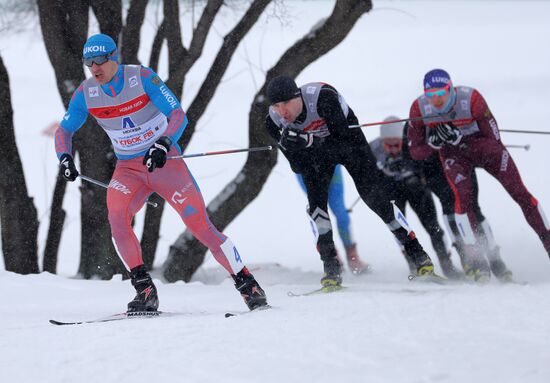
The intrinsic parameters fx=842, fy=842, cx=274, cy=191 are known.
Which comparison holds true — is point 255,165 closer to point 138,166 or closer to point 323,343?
point 138,166

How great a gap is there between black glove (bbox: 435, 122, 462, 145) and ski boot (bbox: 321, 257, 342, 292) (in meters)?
1.37

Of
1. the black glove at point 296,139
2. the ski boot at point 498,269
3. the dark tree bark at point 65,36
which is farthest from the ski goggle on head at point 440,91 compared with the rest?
the dark tree bark at point 65,36

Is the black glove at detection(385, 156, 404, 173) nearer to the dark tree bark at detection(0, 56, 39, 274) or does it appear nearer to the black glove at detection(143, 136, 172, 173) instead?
the black glove at detection(143, 136, 172, 173)

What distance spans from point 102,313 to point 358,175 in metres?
2.22

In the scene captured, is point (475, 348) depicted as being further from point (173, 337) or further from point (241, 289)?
point (241, 289)

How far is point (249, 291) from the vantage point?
579cm

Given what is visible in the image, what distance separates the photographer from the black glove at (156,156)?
5414 mm

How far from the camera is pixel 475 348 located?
399 cm

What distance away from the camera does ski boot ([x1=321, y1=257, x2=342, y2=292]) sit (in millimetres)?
6578

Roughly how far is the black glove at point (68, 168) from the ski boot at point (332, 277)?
6.92 ft

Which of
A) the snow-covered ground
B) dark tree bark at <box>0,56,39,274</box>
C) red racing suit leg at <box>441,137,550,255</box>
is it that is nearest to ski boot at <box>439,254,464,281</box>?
the snow-covered ground

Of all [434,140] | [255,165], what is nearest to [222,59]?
[255,165]

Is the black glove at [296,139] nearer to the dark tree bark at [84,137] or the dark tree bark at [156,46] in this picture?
the dark tree bark at [84,137]

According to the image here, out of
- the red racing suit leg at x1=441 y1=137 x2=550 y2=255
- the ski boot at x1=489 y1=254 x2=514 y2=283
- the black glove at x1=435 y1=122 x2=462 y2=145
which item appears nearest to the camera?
the red racing suit leg at x1=441 y1=137 x2=550 y2=255
